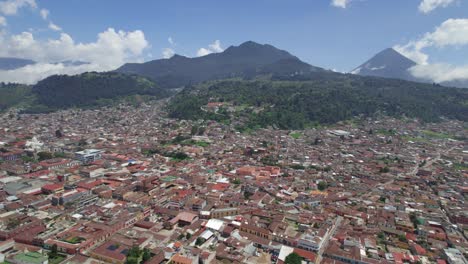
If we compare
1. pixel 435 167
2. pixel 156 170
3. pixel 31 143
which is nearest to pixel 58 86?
pixel 31 143

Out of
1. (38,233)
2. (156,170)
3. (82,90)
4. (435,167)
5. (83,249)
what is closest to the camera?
(83,249)

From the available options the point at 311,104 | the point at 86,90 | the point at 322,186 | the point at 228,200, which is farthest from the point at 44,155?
the point at 86,90

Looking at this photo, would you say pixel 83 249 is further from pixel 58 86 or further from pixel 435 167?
pixel 58 86

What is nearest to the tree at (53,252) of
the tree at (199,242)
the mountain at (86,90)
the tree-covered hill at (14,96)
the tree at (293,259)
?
the tree at (199,242)

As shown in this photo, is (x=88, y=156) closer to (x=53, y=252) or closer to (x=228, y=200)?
(x=228, y=200)

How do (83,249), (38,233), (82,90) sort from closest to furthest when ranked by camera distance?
(83,249) → (38,233) → (82,90)

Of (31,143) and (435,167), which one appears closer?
(435,167)
